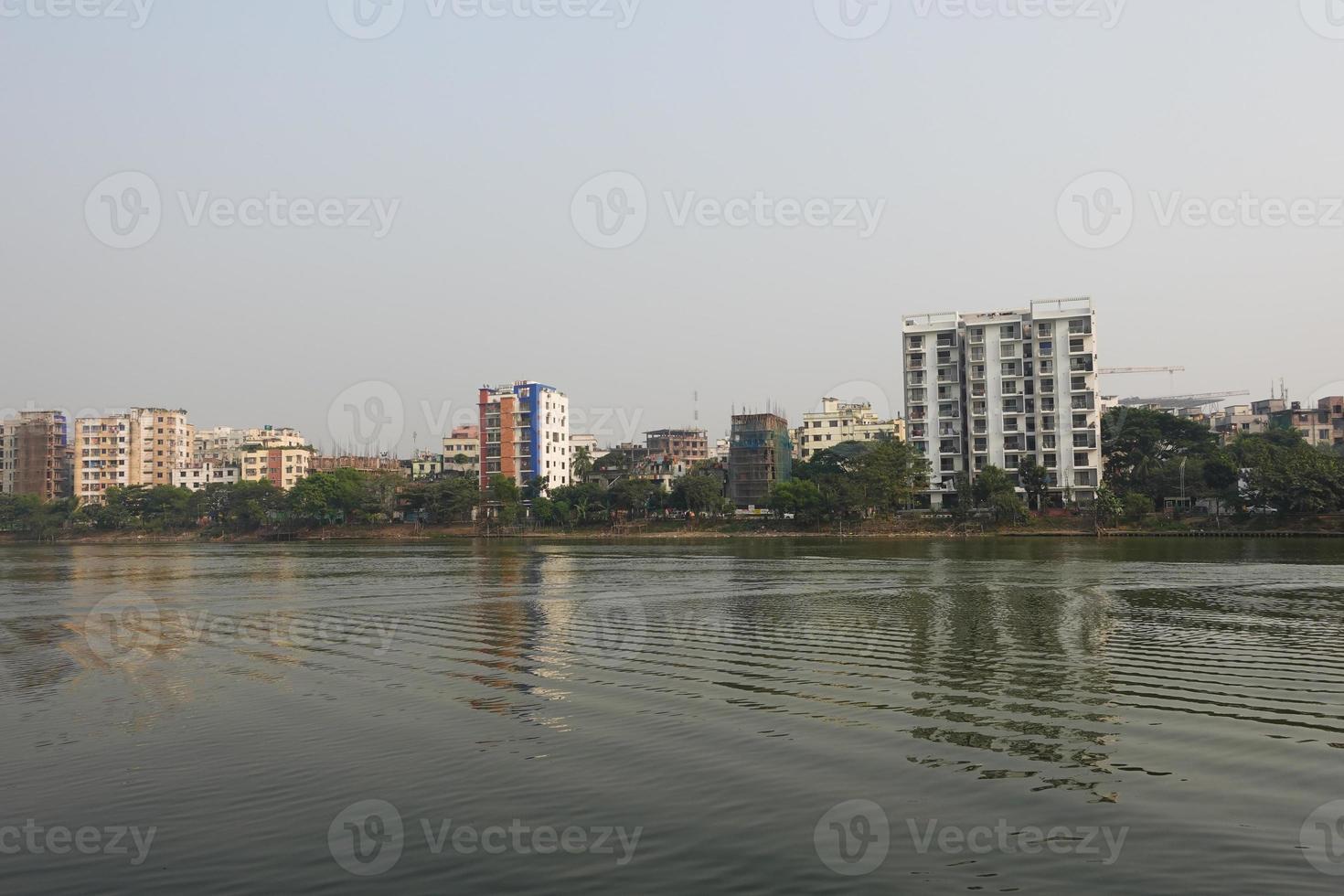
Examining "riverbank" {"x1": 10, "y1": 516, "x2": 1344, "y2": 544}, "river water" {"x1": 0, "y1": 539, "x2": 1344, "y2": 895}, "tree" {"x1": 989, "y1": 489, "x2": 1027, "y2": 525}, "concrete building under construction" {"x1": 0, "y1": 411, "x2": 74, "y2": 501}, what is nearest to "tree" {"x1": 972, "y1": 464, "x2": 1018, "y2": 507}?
"tree" {"x1": 989, "y1": 489, "x2": 1027, "y2": 525}

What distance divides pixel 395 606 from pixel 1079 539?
64095 millimetres

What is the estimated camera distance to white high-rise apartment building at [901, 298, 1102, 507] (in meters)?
98.8

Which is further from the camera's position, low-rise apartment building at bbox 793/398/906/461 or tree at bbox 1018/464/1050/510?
low-rise apartment building at bbox 793/398/906/461

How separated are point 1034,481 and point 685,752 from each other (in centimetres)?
8804

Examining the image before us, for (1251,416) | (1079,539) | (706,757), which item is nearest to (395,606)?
(706,757)

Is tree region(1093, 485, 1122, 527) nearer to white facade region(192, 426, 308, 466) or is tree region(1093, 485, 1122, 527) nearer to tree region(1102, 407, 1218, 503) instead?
tree region(1102, 407, 1218, 503)

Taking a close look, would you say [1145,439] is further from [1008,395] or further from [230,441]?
[230,441]

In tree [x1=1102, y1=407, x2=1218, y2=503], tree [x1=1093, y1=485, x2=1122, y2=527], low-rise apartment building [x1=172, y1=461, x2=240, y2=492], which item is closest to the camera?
tree [x1=1093, y1=485, x2=1122, y2=527]

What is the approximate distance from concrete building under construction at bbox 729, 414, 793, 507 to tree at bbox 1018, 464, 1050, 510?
126 feet

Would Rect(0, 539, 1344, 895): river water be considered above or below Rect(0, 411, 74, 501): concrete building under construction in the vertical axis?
below

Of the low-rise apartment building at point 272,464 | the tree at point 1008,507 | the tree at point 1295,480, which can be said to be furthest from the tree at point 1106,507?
the low-rise apartment building at point 272,464

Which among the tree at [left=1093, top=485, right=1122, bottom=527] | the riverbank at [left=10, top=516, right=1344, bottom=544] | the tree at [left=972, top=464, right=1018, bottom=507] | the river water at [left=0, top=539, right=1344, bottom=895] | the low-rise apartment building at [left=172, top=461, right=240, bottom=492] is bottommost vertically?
the riverbank at [left=10, top=516, right=1344, bottom=544]

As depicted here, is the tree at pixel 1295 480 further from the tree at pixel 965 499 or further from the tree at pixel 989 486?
the tree at pixel 965 499

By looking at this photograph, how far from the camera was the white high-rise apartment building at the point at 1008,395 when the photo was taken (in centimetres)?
9875
